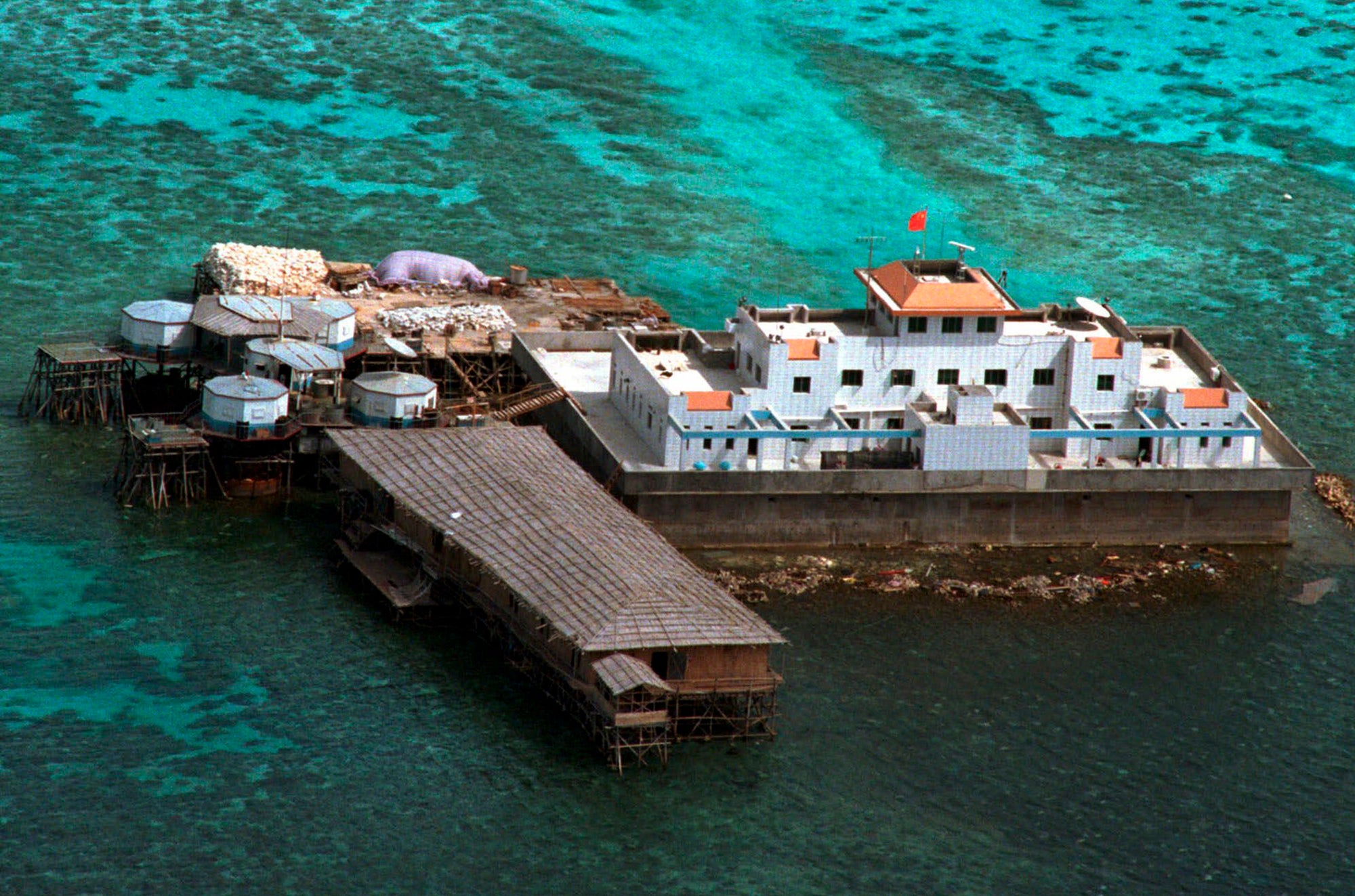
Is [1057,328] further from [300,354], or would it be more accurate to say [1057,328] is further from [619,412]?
[300,354]

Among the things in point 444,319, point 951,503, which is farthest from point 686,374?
point 444,319

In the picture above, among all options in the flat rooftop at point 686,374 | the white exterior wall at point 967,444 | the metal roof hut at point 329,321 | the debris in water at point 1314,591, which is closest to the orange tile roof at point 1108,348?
the white exterior wall at point 967,444

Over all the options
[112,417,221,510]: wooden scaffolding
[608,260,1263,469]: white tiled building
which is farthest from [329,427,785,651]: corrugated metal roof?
[608,260,1263,469]: white tiled building

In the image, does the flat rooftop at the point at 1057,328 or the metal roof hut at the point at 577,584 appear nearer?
the metal roof hut at the point at 577,584

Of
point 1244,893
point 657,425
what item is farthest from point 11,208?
point 1244,893

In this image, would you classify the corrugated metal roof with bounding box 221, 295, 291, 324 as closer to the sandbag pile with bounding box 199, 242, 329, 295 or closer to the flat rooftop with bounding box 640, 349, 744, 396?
the sandbag pile with bounding box 199, 242, 329, 295

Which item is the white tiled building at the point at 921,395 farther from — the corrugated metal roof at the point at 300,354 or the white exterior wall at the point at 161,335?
the white exterior wall at the point at 161,335

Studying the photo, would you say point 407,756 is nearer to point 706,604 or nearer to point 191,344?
point 706,604
